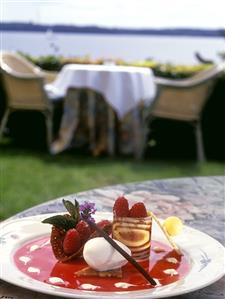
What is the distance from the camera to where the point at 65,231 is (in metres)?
1.05

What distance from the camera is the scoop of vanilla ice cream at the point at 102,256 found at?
97 cm

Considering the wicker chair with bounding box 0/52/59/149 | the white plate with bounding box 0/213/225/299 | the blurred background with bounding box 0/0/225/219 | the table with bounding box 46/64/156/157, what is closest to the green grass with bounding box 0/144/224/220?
the blurred background with bounding box 0/0/225/219

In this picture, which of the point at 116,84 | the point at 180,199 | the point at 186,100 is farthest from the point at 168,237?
the point at 116,84

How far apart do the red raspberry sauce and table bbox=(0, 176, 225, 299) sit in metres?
0.22

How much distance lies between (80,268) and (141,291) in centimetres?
13

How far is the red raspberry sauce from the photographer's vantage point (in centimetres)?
96

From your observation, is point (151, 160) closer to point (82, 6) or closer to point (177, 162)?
point (177, 162)

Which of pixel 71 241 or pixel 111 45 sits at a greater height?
pixel 71 241

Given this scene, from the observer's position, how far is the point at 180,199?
1.58m

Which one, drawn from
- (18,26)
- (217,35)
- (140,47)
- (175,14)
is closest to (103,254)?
(175,14)

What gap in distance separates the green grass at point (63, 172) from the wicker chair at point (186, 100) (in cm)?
41

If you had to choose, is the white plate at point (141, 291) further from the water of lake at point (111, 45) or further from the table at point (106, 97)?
the water of lake at point (111, 45)

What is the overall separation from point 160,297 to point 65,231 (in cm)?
23

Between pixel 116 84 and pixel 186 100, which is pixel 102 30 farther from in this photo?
pixel 186 100
